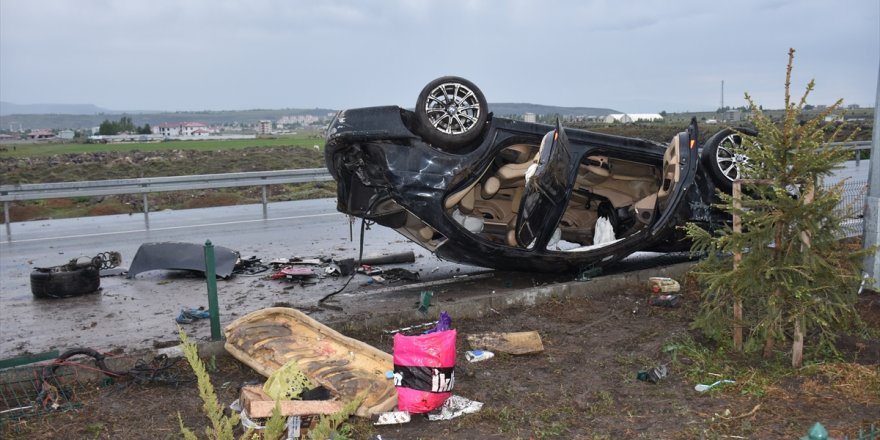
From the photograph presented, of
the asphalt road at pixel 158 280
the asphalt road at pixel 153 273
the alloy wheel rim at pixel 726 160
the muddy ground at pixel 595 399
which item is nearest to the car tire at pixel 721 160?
the alloy wheel rim at pixel 726 160

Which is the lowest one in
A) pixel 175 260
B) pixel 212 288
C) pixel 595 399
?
pixel 595 399

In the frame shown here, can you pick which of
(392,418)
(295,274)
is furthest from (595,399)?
(295,274)

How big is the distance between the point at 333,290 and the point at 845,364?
5.25m

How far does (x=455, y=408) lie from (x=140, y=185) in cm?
1157

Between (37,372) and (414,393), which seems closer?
(414,393)

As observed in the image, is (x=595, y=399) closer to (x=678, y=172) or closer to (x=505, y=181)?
(x=505, y=181)

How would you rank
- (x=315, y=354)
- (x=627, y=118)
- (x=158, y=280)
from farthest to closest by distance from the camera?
(x=627, y=118) → (x=158, y=280) → (x=315, y=354)

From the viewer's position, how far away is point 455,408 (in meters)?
4.88

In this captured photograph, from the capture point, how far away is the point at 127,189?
14383mm

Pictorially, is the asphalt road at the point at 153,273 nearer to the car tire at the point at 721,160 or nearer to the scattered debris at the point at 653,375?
the car tire at the point at 721,160

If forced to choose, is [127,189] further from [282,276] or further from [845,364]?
[845,364]

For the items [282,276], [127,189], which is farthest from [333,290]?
[127,189]

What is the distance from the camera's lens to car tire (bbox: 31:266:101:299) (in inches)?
321

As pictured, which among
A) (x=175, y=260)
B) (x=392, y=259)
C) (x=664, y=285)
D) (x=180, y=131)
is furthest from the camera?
(x=180, y=131)
